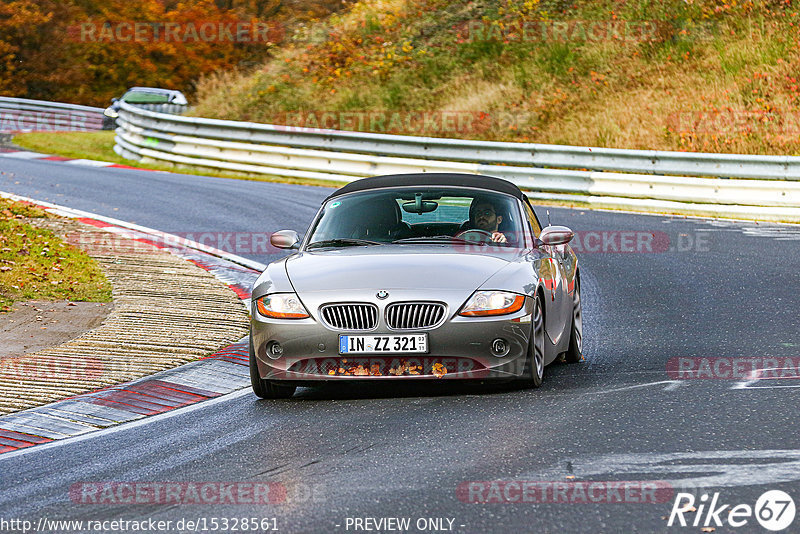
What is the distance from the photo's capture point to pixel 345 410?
25.9ft

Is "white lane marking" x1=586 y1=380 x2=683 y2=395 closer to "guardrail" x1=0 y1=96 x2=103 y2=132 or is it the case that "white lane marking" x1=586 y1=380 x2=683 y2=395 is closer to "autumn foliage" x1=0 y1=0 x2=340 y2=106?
"guardrail" x1=0 y1=96 x2=103 y2=132

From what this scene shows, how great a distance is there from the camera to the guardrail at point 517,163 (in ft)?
64.7

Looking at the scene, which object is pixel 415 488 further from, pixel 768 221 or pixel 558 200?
pixel 558 200

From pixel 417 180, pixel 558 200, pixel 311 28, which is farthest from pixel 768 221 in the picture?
pixel 311 28

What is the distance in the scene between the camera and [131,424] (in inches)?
310

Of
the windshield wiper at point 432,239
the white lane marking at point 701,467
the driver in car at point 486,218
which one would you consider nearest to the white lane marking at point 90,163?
the driver in car at point 486,218

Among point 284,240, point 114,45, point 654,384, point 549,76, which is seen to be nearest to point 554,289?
point 654,384

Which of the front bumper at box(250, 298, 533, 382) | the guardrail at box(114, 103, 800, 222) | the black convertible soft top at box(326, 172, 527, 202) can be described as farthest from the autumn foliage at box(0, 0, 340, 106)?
the front bumper at box(250, 298, 533, 382)

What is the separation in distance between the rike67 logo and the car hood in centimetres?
295

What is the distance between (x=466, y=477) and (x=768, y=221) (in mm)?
14089

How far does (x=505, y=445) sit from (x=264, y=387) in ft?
7.52

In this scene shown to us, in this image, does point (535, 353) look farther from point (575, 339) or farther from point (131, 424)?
point (131, 424)

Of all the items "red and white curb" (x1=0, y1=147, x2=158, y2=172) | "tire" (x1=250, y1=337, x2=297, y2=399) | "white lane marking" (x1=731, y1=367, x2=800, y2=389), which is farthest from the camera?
"red and white curb" (x1=0, y1=147, x2=158, y2=172)

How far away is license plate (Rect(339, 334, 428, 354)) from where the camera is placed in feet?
25.7
